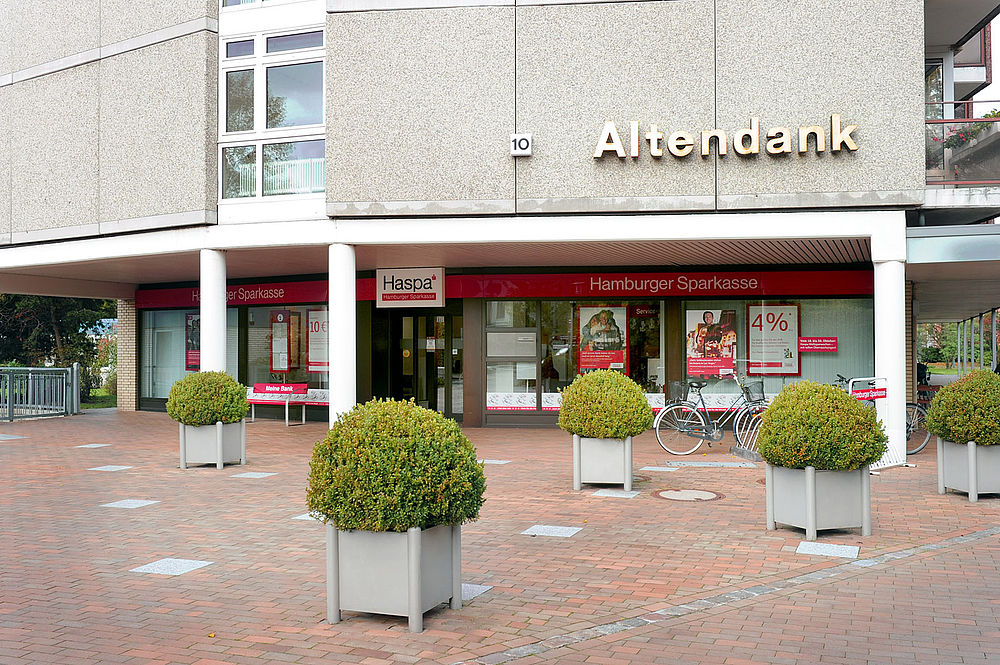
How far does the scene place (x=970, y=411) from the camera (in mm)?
9336

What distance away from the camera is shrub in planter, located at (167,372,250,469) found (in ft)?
40.0

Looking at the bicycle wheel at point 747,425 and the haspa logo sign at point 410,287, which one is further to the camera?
the haspa logo sign at point 410,287

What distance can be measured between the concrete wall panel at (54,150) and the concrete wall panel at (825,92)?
11.2 metres

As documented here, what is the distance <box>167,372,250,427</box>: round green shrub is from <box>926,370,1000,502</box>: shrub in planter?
8772 millimetres

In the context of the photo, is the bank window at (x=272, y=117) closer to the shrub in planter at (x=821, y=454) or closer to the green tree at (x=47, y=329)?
the shrub in planter at (x=821, y=454)

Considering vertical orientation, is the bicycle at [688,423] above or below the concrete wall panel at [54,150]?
below

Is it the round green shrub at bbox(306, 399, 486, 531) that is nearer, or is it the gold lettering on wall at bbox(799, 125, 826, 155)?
the round green shrub at bbox(306, 399, 486, 531)

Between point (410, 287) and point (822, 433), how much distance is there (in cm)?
1134

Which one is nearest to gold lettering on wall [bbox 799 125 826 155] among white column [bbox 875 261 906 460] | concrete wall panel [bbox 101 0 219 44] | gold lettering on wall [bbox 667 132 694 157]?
gold lettering on wall [bbox 667 132 694 157]

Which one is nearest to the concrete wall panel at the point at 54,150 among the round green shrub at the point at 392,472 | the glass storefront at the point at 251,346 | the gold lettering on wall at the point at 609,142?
the glass storefront at the point at 251,346

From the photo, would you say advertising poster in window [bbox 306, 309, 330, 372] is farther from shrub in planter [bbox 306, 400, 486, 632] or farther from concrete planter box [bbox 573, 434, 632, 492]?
shrub in planter [bbox 306, 400, 486, 632]

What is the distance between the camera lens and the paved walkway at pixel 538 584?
4.88m

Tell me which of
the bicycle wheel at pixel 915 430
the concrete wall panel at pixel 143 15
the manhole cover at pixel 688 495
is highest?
the concrete wall panel at pixel 143 15

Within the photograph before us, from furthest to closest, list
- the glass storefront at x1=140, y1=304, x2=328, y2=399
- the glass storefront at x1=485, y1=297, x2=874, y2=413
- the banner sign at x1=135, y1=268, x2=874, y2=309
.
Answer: the glass storefront at x1=140, y1=304, x2=328, y2=399 → the glass storefront at x1=485, y1=297, x2=874, y2=413 → the banner sign at x1=135, y1=268, x2=874, y2=309
